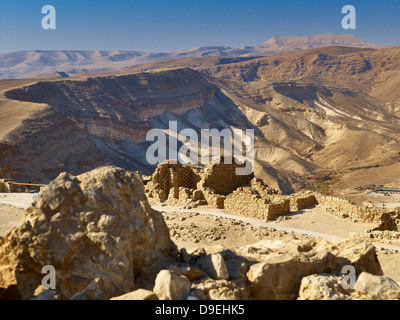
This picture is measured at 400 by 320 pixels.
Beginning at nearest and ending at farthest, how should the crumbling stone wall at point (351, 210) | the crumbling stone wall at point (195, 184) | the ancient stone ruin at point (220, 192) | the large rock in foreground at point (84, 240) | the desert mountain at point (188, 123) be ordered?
1. the large rock in foreground at point (84, 240)
2. the crumbling stone wall at point (351, 210)
3. the ancient stone ruin at point (220, 192)
4. the crumbling stone wall at point (195, 184)
5. the desert mountain at point (188, 123)

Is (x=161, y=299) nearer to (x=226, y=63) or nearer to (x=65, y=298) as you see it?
(x=65, y=298)

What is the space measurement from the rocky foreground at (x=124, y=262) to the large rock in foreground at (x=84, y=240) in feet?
0.04

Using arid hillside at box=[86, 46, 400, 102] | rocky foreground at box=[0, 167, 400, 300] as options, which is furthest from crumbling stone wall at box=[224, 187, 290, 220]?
arid hillside at box=[86, 46, 400, 102]

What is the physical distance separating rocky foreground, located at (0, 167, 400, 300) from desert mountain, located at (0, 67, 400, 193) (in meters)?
30.8

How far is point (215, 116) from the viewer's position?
71.4 m

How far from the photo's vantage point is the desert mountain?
3962 centimetres

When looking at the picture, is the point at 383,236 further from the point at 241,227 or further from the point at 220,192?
the point at 220,192

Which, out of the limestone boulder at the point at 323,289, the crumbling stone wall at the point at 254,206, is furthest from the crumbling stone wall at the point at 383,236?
the limestone boulder at the point at 323,289

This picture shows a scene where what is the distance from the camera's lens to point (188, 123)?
66062 millimetres

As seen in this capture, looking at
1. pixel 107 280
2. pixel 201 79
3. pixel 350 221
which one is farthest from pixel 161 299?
pixel 201 79

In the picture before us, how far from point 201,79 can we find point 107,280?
7630 centimetres

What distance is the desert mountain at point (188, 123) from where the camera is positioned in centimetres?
3962

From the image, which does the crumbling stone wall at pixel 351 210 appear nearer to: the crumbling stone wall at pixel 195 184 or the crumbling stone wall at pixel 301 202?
the crumbling stone wall at pixel 301 202

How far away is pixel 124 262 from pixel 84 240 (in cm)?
53
